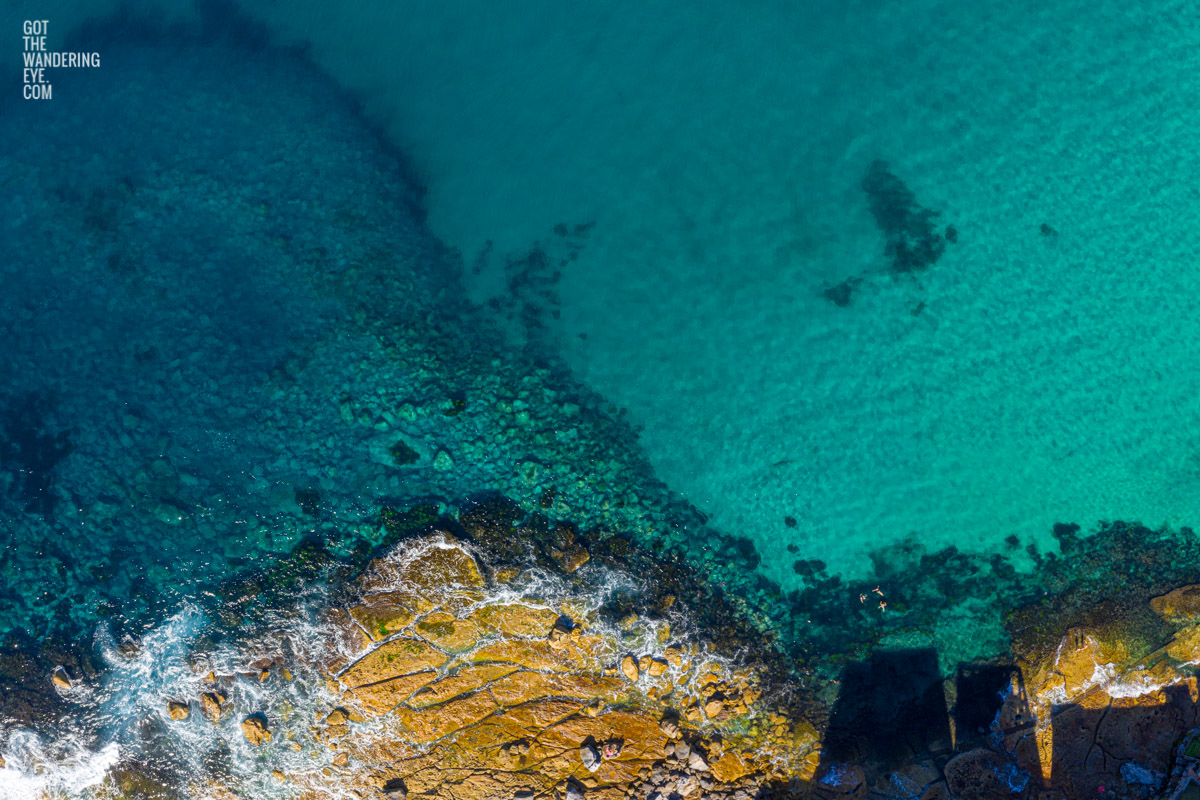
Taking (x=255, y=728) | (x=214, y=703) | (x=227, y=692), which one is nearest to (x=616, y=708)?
(x=255, y=728)

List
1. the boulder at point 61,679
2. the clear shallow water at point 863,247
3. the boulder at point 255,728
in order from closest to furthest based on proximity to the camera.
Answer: the clear shallow water at point 863,247
the boulder at point 255,728
the boulder at point 61,679

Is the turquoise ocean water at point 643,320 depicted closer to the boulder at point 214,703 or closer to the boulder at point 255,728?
the boulder at point 255,728

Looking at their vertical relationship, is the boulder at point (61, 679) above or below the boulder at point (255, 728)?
above

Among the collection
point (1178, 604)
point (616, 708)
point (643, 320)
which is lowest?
point (1178, 604)

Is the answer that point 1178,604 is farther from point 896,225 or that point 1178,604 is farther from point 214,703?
point 214,703

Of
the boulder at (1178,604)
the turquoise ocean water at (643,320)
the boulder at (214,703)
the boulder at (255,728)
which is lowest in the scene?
the boulder at (1178,604)

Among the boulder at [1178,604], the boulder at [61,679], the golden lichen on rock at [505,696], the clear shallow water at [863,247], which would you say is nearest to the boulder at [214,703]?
the golden lichen on rock at [505,696]

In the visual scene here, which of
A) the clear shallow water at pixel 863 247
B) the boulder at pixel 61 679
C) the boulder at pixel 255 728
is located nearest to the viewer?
the clear shallow water at pixel 863 247

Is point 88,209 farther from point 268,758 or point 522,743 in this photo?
point 522,743

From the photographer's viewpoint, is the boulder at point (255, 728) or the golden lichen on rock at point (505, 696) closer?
the golden lichen on rock at point (505, 696)
